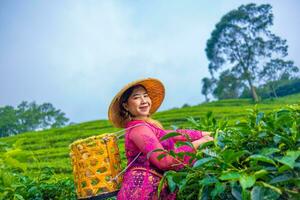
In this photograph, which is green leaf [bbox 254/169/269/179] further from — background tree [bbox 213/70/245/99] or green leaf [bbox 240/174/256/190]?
background tree [bbox 213/70/245/99]

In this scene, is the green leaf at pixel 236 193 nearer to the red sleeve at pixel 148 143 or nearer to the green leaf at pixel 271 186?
the green leaf at pixel 271 186

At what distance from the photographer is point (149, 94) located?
266 cm

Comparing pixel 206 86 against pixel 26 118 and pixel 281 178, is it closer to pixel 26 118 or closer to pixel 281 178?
pixel 26 118

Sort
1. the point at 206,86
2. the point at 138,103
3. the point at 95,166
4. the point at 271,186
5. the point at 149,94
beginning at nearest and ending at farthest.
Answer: the point at 271,186
the point at 95,166
the point at 138,103
the point at 149,94
the point at 206,86

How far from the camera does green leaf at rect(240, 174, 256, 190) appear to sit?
1139 mm

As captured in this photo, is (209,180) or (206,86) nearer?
(209,180)

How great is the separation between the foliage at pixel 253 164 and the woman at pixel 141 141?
13.8 inches

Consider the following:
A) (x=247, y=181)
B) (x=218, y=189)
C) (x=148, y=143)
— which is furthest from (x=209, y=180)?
(x=148, y=143)

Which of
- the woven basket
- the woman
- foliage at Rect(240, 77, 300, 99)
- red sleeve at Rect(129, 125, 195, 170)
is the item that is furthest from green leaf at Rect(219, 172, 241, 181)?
foliage at Rect(240, 77, 300, 99)

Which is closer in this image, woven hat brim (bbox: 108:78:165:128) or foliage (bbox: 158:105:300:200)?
foliage (bbox: 158:105:300:200)

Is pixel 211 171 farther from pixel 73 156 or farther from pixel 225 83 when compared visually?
pixel 225 83

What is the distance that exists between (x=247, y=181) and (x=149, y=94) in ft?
5.06

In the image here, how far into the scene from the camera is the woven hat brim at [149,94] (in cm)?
245

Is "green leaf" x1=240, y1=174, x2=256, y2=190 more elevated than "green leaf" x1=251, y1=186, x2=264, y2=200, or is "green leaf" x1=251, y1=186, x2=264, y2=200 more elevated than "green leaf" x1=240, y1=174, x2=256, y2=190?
"green leaf" x1=240, y1=174, x2=256, y2=190
